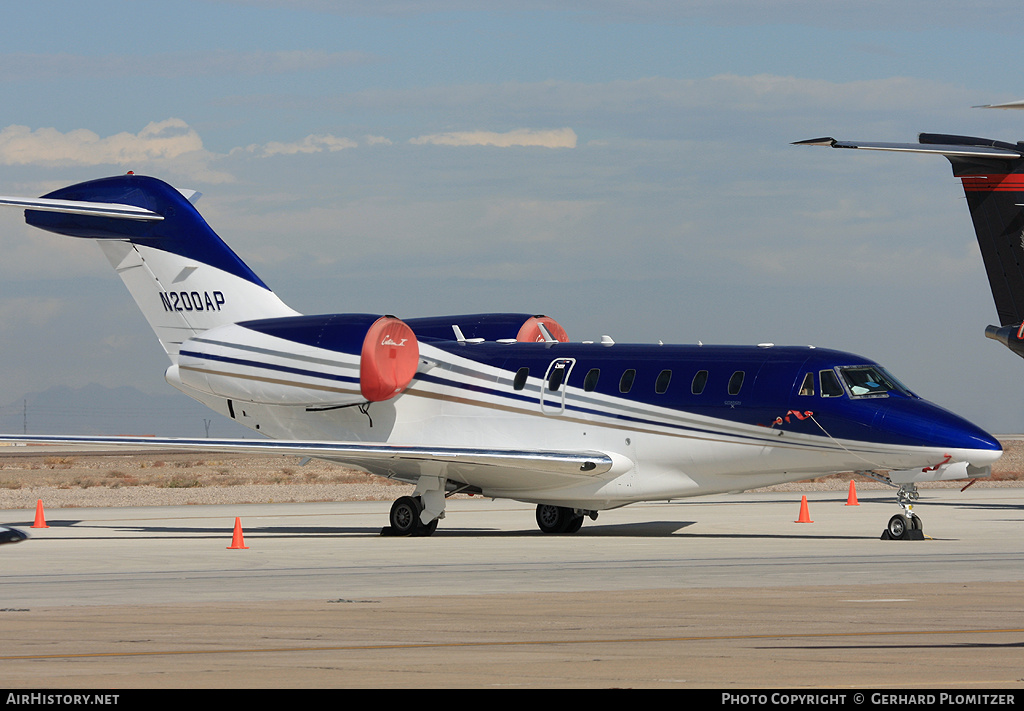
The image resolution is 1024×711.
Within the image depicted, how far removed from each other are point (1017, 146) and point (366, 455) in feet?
48.4

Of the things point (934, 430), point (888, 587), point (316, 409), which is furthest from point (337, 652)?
point (316, 409)

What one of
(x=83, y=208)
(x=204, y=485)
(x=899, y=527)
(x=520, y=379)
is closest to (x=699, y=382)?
(x=520, y=379)

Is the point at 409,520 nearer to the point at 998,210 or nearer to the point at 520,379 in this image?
the point at 520,379

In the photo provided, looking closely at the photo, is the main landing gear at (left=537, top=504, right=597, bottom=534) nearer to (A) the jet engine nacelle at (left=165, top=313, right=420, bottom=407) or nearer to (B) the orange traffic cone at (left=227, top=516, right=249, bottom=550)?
(A) the jet engine nacelle at (left=165, top=313, right=420, bottom=407)

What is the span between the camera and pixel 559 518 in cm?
2756

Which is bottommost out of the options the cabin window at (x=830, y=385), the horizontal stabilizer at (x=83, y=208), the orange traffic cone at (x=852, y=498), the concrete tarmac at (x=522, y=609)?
the concrete tarmac at (x=522, y=609)

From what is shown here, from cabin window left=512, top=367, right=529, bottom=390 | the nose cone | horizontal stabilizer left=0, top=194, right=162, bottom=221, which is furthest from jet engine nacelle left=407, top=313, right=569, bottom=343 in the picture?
→ the nose cone

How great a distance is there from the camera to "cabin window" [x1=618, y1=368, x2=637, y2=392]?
25219 mm

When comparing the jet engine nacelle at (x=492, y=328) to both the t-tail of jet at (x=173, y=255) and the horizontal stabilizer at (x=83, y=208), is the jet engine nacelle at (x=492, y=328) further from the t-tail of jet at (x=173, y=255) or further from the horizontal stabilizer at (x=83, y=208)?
the horizontal stabilizer at (x=83, y=208)

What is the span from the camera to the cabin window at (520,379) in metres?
26.4

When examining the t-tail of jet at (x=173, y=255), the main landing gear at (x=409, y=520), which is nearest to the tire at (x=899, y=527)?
the main landing gear at (x=409, y=520)

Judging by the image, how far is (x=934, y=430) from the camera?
22.2 metres

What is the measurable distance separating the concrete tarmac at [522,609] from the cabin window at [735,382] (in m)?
2.56
